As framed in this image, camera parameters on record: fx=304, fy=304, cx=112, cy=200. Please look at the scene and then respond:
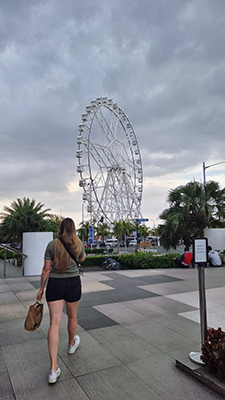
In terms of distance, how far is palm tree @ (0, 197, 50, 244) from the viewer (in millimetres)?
17663

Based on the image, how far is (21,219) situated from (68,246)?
1496cm

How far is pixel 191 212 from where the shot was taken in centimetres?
1512

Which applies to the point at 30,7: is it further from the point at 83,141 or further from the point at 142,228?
the point at 142,228

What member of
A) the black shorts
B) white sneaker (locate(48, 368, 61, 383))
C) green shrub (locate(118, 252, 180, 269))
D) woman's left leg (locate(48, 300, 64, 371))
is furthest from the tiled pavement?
green shrub (locate(118, 252, 180, 269))

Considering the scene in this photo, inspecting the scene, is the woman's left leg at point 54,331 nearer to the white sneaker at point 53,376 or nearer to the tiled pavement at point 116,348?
the white sneaker at point 53,376

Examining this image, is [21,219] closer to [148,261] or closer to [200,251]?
[148,261]

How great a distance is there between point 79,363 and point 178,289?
4.81 metres

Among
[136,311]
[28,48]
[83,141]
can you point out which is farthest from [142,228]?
[136,311]

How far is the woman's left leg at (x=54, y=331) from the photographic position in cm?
319

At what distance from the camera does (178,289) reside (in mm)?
7871

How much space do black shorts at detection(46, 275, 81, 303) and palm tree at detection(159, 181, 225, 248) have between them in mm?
11143

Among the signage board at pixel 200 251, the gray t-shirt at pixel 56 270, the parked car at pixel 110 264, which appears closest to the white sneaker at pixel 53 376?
the gray t-shirt at pixel 56 270

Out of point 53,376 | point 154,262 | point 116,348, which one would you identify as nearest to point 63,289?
point 53,376

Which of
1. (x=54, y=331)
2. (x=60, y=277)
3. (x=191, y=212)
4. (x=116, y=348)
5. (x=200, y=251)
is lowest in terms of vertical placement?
(x=116, y=348)
